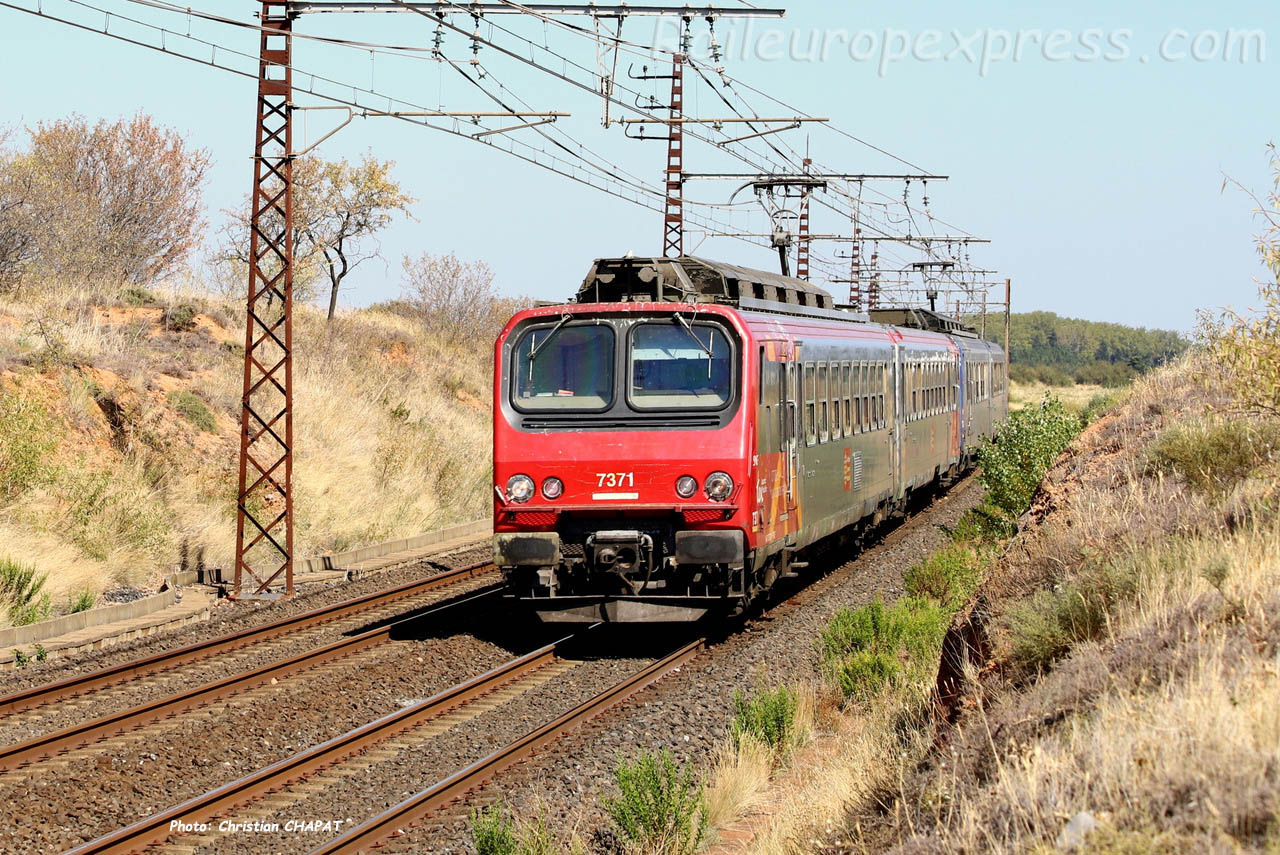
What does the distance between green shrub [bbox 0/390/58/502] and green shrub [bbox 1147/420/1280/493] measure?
46.3ft

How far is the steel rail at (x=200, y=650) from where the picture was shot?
11.1m

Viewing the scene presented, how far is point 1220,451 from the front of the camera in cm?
1012

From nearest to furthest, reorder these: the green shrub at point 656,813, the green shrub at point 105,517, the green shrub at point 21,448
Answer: the green shrub at point 656,813 → the green shrub at point 21,448 → the green shrub at point 105,517

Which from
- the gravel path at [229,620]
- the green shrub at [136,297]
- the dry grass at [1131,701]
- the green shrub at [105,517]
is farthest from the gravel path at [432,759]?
the green shrub at [136,297]

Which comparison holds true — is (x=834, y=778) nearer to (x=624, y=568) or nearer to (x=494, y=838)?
(x=494, y=838)

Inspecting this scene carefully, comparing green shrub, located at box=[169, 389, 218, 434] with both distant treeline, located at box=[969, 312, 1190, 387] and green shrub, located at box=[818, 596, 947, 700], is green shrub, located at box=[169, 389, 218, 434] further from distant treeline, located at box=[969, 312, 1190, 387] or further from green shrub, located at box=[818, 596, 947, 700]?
distant treeline, located at box=[969, 312, 1190, 387]

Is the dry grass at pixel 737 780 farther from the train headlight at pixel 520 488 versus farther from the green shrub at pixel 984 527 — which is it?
the green shrub at pixel 984 527

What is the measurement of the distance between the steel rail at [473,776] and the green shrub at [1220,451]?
4664 mm

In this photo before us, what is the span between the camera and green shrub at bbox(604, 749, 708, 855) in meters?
7.17

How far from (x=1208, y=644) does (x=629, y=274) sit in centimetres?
854

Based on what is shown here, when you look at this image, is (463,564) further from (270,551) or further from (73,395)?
(73,395)

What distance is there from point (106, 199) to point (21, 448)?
24218 millimetres

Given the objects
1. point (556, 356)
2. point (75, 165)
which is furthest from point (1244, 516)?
point (75, 165)

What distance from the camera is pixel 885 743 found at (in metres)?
7.92
